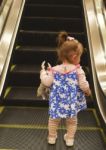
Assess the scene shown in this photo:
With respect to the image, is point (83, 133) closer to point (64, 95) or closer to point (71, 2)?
point (64, 95)

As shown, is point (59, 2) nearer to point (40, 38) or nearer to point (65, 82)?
point (40, 38)

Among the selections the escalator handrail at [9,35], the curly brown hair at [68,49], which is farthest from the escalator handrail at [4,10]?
the curly brown hair at [68,49]

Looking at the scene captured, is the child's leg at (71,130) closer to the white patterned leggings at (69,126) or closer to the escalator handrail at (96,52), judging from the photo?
the white patterned leggings at (69,126)

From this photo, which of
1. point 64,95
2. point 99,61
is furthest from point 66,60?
point 99,61

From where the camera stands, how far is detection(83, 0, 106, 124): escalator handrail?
431 cm

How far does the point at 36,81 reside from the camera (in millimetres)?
5301

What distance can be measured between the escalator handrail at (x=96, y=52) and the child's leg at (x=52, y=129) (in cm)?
57

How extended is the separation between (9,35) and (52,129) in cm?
225

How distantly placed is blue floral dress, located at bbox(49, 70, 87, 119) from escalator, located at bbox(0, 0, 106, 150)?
0.37m

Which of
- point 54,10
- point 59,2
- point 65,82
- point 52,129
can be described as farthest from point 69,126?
point 59,2

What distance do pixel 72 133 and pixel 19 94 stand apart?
58.0 inches

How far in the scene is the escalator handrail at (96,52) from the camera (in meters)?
4.31

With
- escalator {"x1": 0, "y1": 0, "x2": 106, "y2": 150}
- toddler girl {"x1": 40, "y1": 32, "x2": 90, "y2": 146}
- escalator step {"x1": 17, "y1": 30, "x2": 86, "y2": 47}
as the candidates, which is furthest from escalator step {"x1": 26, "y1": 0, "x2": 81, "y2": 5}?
toddler girl {"x1": 40, "y1": 32, "x2": 90, "y2": 146}

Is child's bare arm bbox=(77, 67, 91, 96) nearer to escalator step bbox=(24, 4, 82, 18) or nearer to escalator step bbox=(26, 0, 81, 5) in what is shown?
escalator step bbox=(24, 4, 82, 18)
